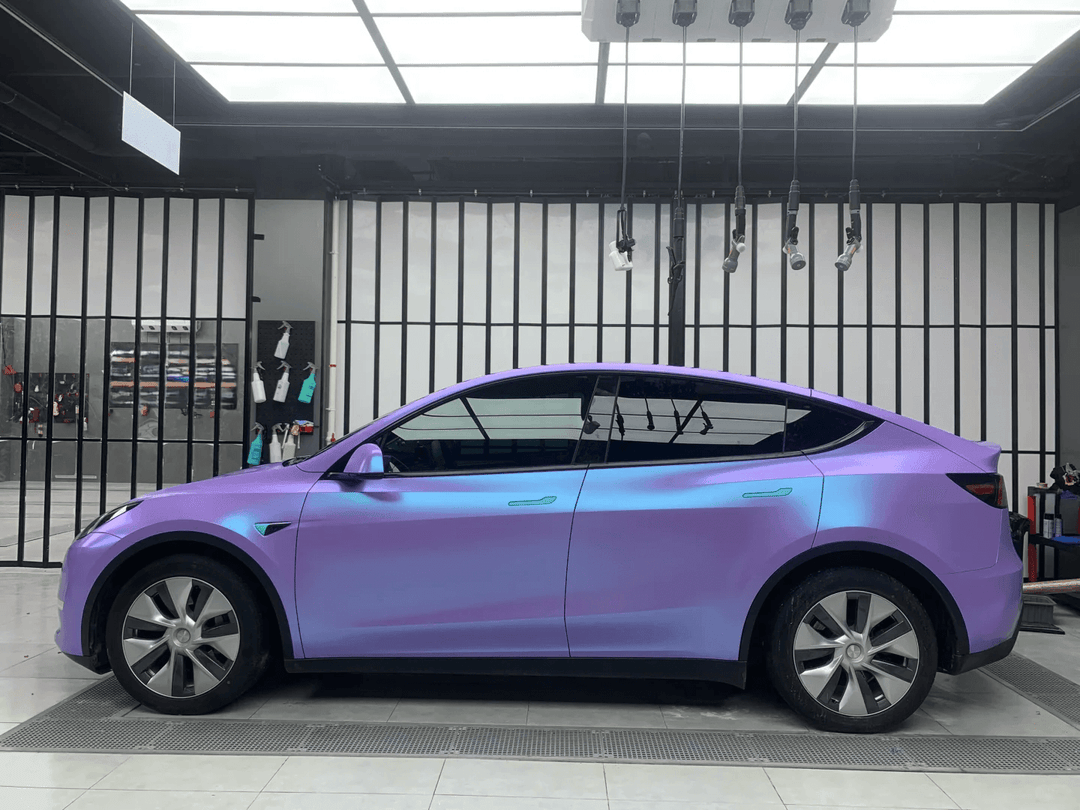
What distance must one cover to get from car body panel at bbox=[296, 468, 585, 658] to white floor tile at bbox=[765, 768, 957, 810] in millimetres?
953

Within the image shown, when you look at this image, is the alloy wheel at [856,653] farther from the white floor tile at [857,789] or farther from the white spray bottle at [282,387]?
the white spray bottle at [282,387]

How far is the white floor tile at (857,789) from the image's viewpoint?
266cm

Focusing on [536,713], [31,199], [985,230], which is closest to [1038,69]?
[985,230]

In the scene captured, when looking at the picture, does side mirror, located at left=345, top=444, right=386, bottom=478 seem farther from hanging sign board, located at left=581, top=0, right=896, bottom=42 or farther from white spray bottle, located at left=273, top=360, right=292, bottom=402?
white spray bottle, located at left=273, top=360, right=292, bottom=402

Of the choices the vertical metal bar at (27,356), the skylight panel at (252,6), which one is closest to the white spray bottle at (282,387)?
the vertical metal bar at (27,356)

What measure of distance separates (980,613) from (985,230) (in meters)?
4.63

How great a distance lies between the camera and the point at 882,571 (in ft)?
10.6

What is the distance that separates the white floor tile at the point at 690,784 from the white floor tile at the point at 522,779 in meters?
0.07

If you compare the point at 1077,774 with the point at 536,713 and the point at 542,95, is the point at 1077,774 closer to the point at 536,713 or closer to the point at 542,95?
the point at 536,713

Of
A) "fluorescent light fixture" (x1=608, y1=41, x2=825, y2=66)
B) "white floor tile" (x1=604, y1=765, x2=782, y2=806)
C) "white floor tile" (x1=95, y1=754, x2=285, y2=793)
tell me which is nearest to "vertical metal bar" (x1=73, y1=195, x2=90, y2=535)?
"white floor tile" (x1=95, y1=754, x2=285, y2=793)

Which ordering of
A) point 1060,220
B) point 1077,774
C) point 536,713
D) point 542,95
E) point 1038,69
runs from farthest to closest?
1. point 1060,220
2. point 542,95
3. point 1038,69
4. point 536,713
5. point 1077,774

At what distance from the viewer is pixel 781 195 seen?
6.62 meters

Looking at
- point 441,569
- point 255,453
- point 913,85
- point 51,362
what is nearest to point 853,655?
point 441,569

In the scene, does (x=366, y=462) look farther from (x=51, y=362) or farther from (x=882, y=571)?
(x=51, y=362)
